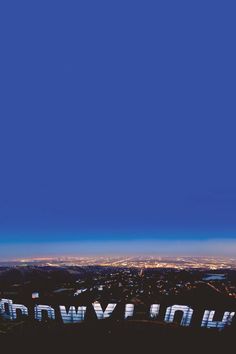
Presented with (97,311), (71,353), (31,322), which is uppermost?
(97,311)

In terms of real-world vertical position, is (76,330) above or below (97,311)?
below

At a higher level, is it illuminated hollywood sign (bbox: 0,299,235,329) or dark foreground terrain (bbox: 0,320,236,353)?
illuminated hollywood sign (bbox: 0,299,235,329)

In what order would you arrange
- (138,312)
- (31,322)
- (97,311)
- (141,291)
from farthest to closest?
(141,291)
(138,312)
(31,322)
(97,311)

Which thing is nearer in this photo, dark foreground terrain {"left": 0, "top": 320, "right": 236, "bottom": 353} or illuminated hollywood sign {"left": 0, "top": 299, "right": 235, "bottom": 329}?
illuminated hollywood sign {"left": 0, "top": 299, "right": 235, "bottom": 329}

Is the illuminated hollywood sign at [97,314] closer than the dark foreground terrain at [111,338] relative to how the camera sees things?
A: Yes

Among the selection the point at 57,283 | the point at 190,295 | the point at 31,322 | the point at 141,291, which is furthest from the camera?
the point at 57,283

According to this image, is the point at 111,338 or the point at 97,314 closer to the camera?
the point at 97,314

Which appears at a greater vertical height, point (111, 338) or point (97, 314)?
point (97, 314)

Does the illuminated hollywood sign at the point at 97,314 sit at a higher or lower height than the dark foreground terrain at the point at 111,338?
higher

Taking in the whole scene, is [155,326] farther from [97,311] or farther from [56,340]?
[56,340]

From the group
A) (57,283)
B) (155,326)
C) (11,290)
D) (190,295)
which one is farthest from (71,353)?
(57,283)

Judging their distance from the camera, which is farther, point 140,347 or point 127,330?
point 127,330
